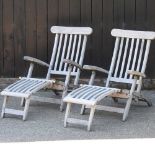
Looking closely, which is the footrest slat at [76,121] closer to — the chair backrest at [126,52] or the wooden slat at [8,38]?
the chair backrest at [126,52]

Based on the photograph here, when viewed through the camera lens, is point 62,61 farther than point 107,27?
No

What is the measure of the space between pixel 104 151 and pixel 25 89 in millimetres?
1715

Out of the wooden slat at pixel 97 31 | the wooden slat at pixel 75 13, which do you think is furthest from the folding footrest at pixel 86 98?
the wooden slat at pixel 75 13

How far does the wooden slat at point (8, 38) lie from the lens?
859 centimetres

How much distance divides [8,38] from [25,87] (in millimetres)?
1656

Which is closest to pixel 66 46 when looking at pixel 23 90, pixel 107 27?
pixel 107 27

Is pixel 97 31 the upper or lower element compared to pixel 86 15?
lower

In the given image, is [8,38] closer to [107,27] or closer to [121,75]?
[107,27]

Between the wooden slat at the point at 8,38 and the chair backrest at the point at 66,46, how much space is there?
0.77 meters

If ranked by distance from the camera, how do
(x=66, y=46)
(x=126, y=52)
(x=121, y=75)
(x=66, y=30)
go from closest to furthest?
(x=121, y=75), (x=126, y=52), (x=66, y=30), (x=66, y=46)

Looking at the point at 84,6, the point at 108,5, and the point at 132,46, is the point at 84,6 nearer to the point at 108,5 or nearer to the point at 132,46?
the point at 108,5

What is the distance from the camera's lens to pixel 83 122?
669 centimetres

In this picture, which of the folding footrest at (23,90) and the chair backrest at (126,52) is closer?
the folding footrest at (23,90)

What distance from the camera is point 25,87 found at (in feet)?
23.6
